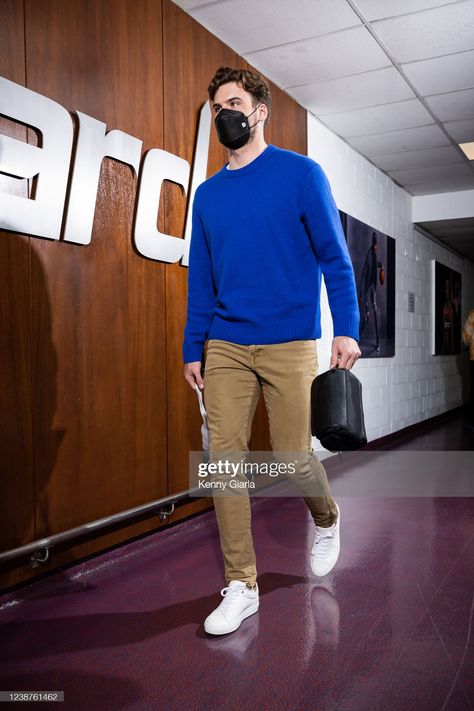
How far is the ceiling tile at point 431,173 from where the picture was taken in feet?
19.4

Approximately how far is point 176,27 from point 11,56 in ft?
3.78

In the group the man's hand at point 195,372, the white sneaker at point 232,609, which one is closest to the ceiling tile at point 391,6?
the man's hand at point 195,372

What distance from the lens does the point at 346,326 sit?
184 centimetres

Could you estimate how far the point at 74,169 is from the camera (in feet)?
7.66

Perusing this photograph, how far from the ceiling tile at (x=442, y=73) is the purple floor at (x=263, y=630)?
2750 millimetres

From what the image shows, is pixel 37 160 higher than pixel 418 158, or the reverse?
pixel 418 158

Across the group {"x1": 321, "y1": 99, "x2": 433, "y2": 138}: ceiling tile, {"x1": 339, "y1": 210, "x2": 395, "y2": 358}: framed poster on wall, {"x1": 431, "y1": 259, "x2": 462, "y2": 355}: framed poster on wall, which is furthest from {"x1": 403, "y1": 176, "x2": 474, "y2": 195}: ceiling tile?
{"x1": 321, "y1": 99, "x2": 433, "y2": 138}: ceiling tile

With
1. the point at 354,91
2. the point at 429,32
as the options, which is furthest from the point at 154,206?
the point at 354,91

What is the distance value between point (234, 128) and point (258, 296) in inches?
21.5

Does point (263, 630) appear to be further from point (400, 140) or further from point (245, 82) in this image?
point (400, 140)

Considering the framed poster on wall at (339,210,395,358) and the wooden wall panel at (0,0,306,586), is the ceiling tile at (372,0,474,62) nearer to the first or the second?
the wooden wall panel at (0,0,306,586)

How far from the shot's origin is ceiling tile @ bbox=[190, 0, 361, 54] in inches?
119

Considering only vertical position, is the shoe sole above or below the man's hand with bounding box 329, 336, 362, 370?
below

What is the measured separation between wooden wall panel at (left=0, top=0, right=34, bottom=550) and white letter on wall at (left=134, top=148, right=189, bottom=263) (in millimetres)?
638
